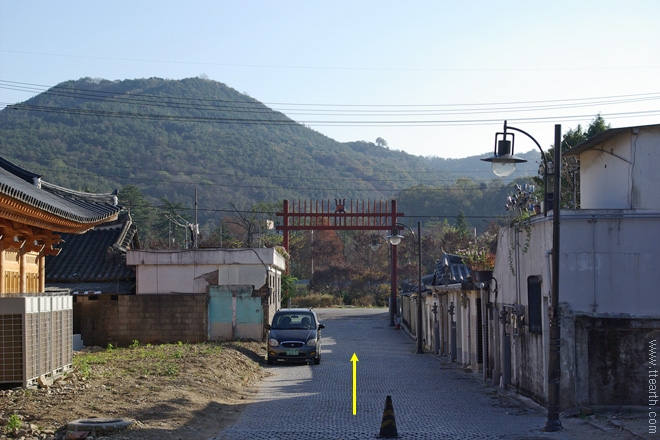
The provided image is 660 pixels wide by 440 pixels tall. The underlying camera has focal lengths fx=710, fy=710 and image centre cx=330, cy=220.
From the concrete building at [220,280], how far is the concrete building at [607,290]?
52.1ft

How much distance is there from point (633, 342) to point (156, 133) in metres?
144

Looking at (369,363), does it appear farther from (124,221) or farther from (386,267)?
(386,267)

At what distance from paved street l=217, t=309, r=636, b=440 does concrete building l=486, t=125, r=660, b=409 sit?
132cm

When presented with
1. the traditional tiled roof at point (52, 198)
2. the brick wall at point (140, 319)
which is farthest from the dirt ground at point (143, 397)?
the brick wall at point (140, 319)

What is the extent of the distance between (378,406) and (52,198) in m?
9.23

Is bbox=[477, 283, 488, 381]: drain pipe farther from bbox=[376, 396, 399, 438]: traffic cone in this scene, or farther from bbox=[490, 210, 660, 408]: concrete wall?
bbox=[376, 396, 399, 438]: traffic cone

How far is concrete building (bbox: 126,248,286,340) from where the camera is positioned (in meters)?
29.5

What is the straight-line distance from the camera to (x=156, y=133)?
15000cm

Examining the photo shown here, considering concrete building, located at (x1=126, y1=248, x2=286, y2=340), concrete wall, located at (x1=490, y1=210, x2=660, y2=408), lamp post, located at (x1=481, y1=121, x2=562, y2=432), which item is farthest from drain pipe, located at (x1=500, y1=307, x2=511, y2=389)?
concrete building, located at (x1=126, y1=248, x2=286, y2=340)

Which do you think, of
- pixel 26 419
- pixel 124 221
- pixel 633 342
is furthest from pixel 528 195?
pixel 124 221

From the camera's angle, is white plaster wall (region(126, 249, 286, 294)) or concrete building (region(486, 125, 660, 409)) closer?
concrete building (region(486, 125, 660, 409))

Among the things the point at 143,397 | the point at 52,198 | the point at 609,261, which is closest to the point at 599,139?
the point at 609,261

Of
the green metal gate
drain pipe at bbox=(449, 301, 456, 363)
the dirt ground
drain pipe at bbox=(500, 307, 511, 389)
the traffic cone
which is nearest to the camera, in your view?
the dirt ground

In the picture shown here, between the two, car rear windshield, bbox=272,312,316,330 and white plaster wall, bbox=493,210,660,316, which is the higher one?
white plaster wall, bbox=493,210,660,316
